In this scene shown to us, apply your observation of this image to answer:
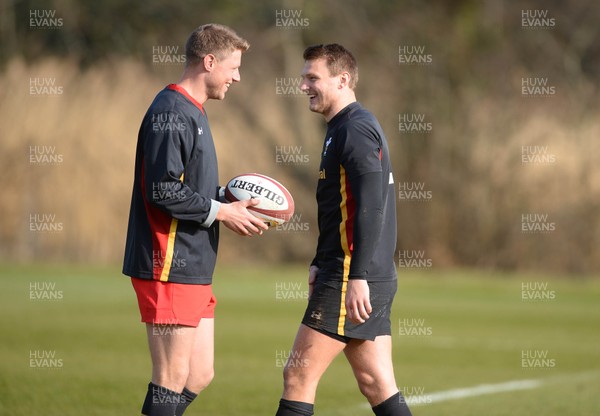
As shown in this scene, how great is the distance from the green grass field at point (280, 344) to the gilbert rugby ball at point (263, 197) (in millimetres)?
2551

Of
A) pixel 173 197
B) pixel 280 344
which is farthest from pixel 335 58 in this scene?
pixel 280 344

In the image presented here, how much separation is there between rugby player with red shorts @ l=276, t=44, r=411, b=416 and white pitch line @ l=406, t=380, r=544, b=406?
290cm

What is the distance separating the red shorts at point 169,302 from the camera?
5500mm

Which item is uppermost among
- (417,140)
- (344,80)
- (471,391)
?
(417,140)

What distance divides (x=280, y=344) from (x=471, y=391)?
357cm

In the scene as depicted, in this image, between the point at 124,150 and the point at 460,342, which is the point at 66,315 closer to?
the point at 460,342

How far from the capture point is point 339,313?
5609 mm

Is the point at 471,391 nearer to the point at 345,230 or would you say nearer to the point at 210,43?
the point at 345,230

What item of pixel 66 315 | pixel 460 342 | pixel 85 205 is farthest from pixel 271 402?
pixel 85 205

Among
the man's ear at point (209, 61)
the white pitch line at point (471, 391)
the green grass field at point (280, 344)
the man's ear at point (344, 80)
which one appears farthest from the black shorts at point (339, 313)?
the white pitch line at point (471, 391)

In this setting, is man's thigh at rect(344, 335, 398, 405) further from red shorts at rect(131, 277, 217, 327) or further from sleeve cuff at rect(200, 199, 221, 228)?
sleeve cuff at rect(200, 199, 221, 228)

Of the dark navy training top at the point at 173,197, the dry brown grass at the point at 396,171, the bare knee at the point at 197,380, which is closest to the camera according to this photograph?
the dark navy training top at the point at 173,197

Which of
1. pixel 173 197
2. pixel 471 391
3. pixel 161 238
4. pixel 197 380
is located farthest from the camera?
pixel 471 391

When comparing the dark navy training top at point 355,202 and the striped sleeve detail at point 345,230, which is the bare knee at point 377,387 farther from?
the dark navy training top at point 355,202
